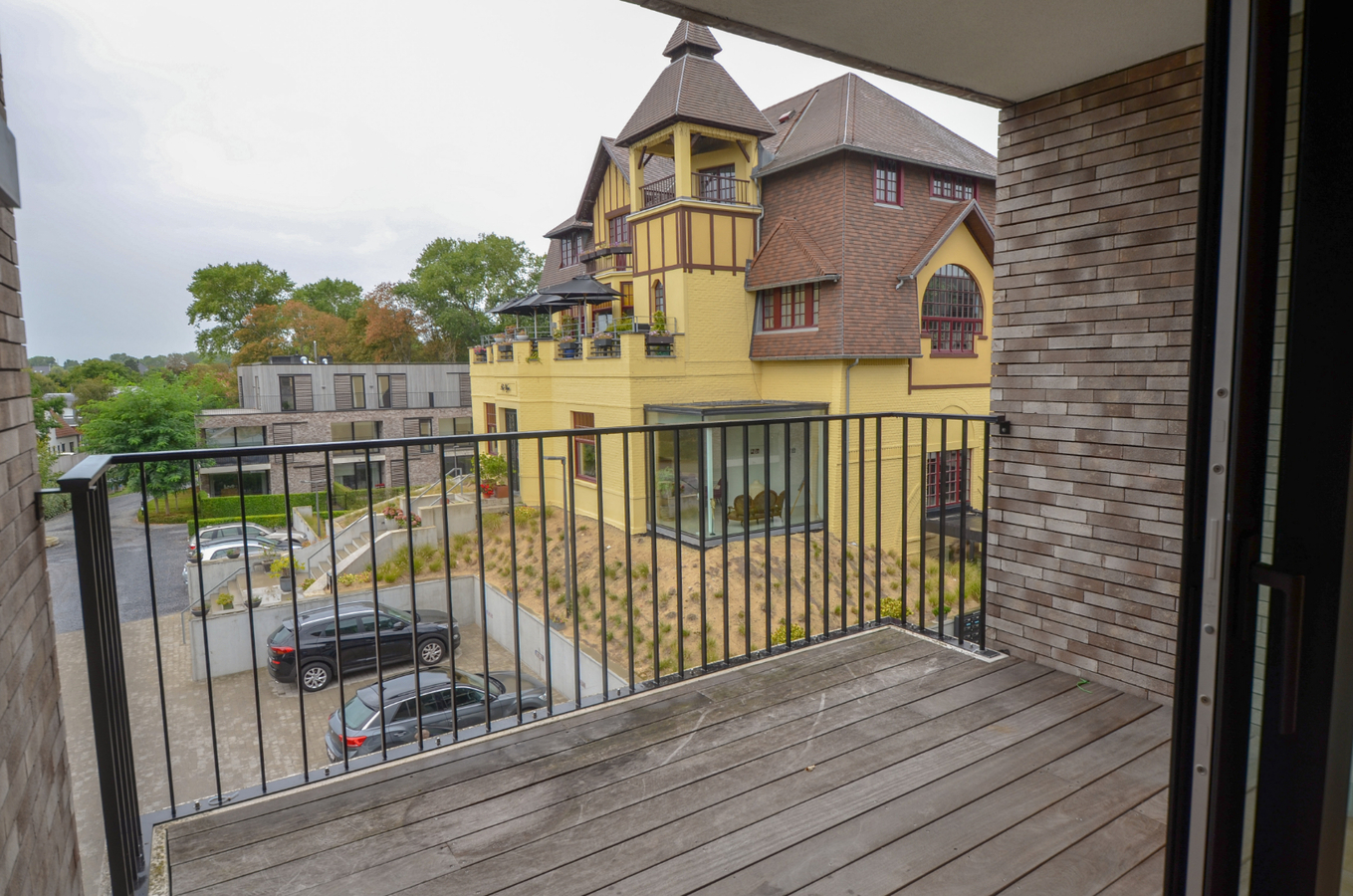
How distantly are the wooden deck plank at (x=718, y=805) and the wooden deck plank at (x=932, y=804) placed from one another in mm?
94

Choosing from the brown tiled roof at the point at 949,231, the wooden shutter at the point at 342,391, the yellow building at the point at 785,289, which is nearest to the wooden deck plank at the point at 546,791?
the yellow building at the point at 785,289

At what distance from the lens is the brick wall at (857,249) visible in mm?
12914

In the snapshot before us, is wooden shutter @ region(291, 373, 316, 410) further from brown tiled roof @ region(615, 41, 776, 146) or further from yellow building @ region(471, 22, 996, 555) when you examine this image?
brown tiled roof @ region(615, 41, 776, 146)

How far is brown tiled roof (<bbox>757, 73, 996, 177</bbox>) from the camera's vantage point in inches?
521

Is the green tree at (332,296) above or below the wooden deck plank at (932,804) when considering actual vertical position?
above

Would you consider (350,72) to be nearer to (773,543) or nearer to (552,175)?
(552,175)

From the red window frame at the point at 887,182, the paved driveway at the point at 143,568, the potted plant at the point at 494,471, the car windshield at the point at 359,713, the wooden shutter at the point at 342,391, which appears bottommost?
the paved driveway at the point at 143,568

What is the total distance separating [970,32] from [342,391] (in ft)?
85.2

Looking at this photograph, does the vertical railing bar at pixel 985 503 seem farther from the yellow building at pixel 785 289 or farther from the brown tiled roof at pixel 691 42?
the brown tiled roof at pixel 691 42

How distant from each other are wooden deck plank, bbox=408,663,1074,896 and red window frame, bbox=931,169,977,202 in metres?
13.8

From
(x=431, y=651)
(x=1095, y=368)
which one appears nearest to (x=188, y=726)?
(x=431, y=651)

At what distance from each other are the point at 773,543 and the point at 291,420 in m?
18.6

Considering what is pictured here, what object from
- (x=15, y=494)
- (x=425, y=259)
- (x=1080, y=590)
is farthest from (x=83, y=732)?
(x=425, y=259)

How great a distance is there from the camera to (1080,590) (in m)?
2.75
